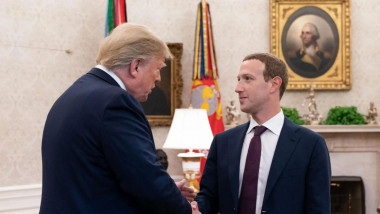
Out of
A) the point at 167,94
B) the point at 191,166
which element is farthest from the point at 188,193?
the point at 167,94

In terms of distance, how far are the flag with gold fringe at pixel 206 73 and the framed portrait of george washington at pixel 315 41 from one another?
3.82 feet

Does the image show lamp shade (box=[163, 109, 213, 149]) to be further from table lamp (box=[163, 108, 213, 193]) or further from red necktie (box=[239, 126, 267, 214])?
red necktie (box=[239, 126, 267, 214])

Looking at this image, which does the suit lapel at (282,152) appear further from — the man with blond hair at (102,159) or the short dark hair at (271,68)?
the man with blond hair at (102,159)

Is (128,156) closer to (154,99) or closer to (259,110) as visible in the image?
(259,110)

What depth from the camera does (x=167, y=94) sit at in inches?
293

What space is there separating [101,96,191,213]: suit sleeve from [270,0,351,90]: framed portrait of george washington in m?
5.93

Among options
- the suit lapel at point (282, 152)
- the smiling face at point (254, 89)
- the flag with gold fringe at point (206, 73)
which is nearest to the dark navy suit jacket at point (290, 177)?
the suit lapel at point (282, 152)

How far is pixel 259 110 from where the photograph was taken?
8.91ft

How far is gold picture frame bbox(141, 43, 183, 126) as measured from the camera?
7414mm

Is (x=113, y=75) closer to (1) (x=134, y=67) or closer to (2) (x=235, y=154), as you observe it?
(1) (x=134, y=67)

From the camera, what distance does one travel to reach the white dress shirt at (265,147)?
8.41ft

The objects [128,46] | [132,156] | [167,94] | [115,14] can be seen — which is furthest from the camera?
[167,94]

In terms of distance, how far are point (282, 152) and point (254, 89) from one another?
347 mm

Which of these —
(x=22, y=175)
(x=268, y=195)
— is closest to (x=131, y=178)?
(x=268, y=195)
